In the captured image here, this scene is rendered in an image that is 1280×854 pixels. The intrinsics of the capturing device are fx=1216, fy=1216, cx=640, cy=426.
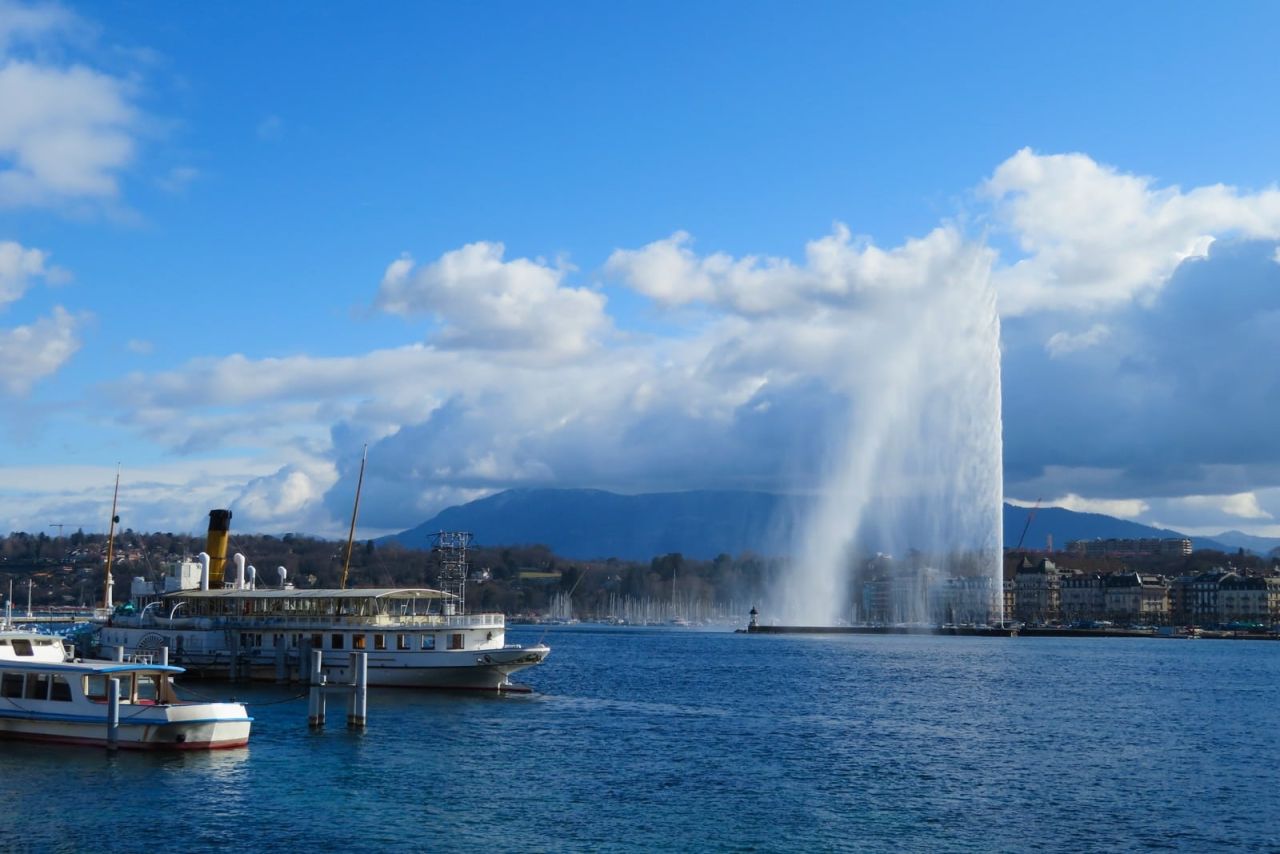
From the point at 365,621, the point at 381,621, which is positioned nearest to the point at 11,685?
the point at 365,621

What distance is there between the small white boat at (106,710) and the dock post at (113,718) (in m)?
0.04

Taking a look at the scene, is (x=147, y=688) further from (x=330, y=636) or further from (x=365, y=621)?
(x=330, y=636)

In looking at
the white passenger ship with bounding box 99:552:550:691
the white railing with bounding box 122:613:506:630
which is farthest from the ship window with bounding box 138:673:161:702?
the white railing with bounding box 122:613:506:630

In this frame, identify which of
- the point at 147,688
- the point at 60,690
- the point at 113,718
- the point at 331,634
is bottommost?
the point at 113,718

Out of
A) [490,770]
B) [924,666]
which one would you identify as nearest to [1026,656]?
[924,666]

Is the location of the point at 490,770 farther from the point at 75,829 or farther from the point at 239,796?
the point at 75,829

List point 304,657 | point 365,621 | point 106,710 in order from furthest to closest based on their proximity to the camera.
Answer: point 365,621
point 304,657
point 106,710

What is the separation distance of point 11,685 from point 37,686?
1.52m

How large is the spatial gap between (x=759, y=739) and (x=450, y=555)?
41.1m

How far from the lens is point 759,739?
56500 mm

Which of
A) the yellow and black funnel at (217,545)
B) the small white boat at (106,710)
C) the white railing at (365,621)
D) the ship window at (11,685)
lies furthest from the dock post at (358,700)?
the yellow and black funnel at (217,545)

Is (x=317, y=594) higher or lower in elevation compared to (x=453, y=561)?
lower

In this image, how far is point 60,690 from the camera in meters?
47.9

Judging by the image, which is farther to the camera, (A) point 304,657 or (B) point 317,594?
(B) point 317,594
